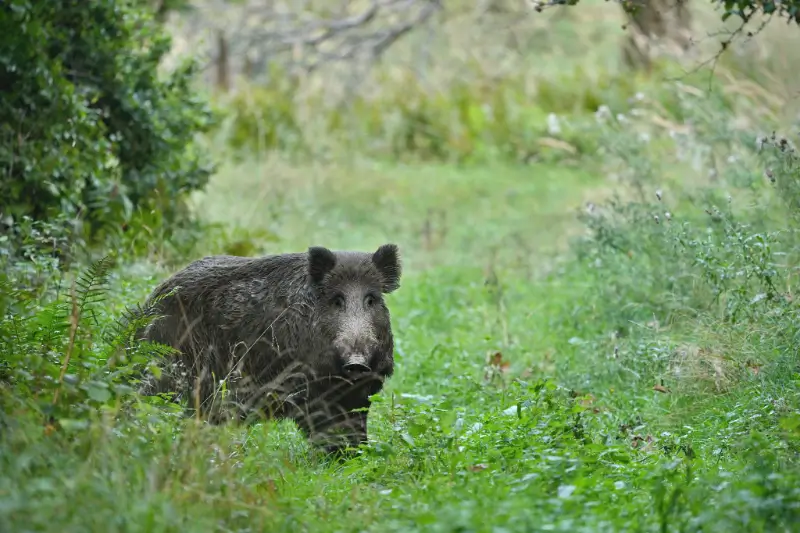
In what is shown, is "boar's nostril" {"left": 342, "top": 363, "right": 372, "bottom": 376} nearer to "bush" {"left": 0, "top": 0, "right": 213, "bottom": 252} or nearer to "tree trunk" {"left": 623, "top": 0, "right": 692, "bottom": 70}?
"bush" {"left": 0, "top": 0, "right": 213, "bottom": 252}

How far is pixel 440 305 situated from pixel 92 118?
383 centimetres

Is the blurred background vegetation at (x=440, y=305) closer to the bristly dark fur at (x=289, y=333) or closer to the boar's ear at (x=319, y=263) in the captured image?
the bristly dark fur at (x=289, y=333)

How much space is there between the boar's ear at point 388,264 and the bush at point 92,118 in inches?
130

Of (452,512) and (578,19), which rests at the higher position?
(578,19)

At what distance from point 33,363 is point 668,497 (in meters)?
2.90

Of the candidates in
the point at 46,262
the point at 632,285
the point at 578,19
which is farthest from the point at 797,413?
the point at 578,19

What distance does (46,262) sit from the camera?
323 inches

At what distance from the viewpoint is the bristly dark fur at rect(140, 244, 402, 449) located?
264 inches

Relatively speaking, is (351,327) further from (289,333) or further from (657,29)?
(657,29)

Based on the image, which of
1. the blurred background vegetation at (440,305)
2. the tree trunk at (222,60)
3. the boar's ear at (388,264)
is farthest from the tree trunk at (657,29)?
the boar's ear at (388,264)

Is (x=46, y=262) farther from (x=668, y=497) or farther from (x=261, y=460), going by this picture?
(x=668, y=497)

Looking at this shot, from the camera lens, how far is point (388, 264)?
732 centimetres

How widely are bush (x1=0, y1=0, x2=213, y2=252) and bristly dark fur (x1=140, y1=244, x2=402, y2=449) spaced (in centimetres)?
244

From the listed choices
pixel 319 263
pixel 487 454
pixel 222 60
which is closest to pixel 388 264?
pixel 319 263
